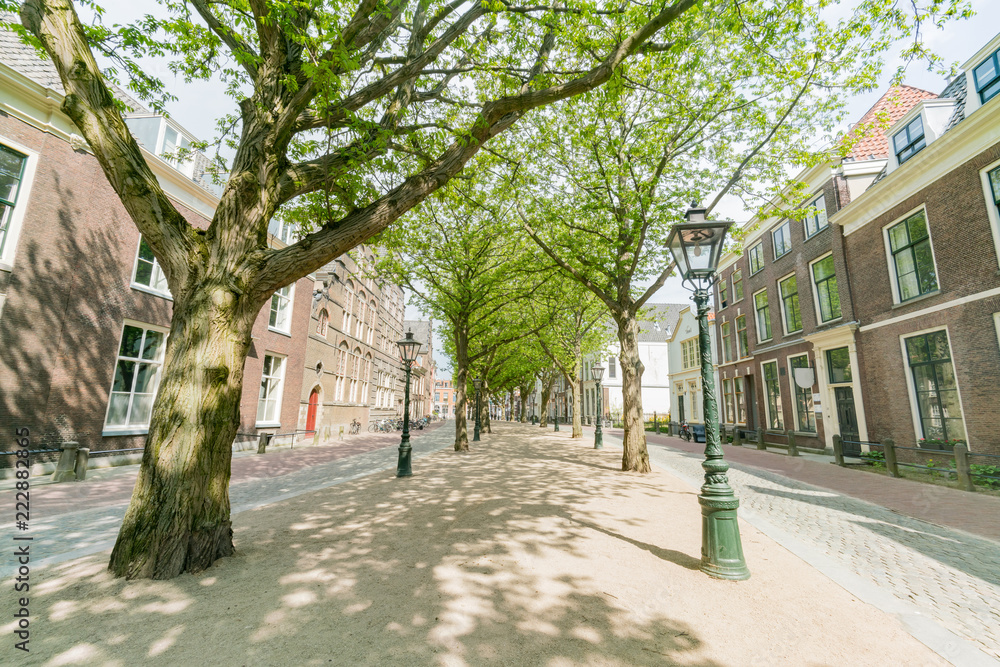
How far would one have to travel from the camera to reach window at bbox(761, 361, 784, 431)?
62.5 ft

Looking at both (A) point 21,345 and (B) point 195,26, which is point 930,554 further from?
(A) point 21,345

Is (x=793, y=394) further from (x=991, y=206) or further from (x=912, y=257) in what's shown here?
(x=991, y=206)

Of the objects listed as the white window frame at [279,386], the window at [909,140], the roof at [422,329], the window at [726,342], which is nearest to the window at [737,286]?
the window at [726,342]

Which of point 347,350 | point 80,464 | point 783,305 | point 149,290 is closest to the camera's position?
point 80,464

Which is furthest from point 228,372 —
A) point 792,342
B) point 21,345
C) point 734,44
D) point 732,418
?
point 732,418

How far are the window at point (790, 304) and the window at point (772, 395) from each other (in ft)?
6.69

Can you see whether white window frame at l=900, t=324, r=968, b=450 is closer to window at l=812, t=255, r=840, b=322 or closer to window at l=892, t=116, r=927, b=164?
window at l=812, t=255, r=840, b=322

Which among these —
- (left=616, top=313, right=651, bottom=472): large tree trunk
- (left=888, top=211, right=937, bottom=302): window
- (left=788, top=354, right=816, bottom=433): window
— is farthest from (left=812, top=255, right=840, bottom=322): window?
(left=616, top=313, right=651, bottom=472): large tree trunk

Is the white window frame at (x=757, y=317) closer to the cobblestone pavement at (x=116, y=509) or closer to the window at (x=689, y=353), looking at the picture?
the window at (x=689, y=353)

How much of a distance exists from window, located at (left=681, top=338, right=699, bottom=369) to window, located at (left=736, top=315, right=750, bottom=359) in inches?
261

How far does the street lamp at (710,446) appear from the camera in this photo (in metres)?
4.30

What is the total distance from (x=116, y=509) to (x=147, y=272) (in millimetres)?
8716

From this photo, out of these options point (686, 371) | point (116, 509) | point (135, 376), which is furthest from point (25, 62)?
point (686, 371)

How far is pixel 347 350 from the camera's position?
25828mm
